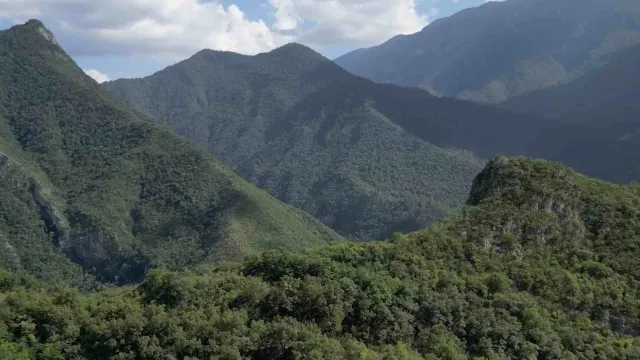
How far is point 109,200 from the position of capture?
14538 centimetres

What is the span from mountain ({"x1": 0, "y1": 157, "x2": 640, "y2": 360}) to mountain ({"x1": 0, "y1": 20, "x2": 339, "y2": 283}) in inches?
2797

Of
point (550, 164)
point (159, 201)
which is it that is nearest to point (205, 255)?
point (159, 201)

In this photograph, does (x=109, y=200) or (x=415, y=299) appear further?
(x=109, y=200)

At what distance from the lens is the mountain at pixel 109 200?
133 meters

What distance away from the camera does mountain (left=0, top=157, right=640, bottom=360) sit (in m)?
36.5

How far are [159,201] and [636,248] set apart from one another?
384ft

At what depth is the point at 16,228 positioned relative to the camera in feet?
443

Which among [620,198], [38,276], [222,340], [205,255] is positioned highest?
[620,198]

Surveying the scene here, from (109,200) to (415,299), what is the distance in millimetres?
116395

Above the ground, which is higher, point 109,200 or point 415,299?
point 415,299

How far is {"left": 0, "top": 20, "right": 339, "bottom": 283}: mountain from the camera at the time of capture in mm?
133125

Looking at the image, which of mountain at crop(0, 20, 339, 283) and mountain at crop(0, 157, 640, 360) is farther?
mountain at crop(0, 20, 339, 283)

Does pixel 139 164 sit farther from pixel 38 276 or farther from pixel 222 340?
pixel 222 340

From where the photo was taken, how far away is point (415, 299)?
146 ft
